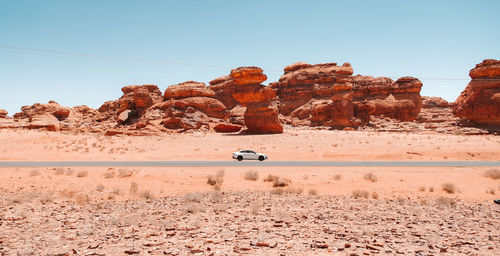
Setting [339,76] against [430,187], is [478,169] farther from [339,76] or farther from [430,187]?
A: [339,76]

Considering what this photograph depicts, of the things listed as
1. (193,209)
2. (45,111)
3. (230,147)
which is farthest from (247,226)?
(45,111)

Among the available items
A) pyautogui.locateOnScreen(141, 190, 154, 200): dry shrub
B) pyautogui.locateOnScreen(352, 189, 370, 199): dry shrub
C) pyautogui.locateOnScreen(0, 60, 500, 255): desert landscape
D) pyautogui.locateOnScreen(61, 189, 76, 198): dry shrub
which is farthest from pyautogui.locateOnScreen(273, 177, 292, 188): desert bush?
pyautogui.locateOnScreen(61, 189, 76, 198): dry shrub

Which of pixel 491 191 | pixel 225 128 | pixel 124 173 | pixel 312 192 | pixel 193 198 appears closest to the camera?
pixel 193 198

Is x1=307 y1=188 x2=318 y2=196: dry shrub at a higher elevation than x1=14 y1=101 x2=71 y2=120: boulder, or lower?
lower

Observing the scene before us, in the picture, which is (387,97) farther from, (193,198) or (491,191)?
(193,198)

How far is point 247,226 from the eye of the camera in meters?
9.27

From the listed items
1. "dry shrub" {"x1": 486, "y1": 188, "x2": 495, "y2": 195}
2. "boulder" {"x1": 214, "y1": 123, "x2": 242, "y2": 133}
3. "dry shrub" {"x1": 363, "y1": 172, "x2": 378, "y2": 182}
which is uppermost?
"boulder" {"x1": 214, "y1": 123, "x2": 242, "y2": 133}

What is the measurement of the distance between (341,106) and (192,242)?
53904mm

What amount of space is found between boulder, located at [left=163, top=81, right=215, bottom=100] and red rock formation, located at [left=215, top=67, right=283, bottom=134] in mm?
10658

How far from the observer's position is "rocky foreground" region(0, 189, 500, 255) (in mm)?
7453

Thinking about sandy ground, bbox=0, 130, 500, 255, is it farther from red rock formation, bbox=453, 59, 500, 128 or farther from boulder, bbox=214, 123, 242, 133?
red rock formation, bbox=453, 59, 500, 128

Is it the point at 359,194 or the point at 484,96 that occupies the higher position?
the point at 484,96

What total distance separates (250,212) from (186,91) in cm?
4507

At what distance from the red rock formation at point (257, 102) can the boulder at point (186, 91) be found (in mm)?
10658
